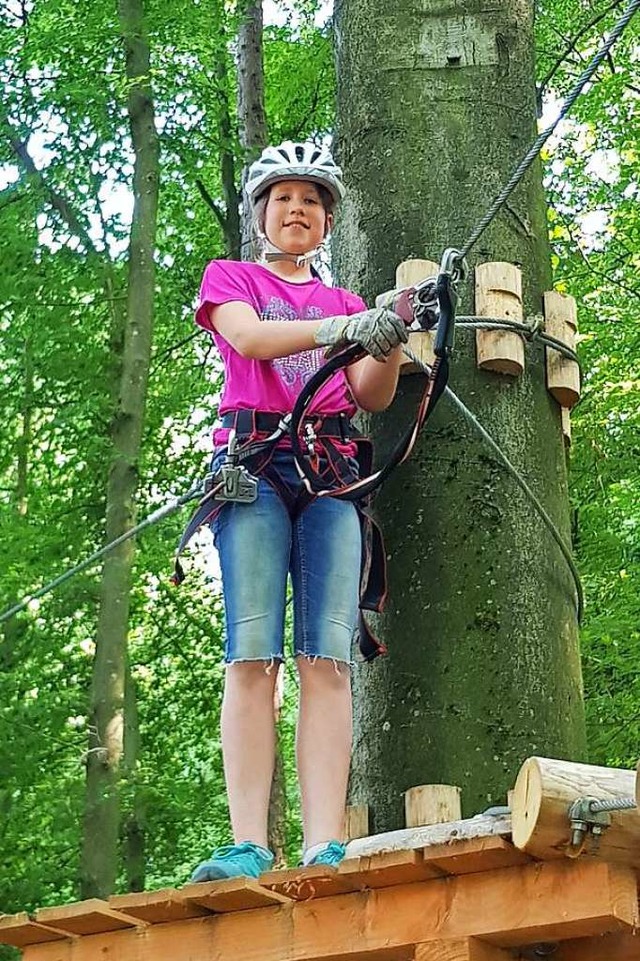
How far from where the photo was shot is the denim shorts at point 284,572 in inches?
128

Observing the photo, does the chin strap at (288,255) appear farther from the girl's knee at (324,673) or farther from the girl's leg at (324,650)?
the girl's knee at (324,673)

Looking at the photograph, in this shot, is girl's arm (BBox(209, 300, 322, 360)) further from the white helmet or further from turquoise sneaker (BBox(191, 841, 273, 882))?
turquoise sneaker (BBox(191, 841, 273, 882))

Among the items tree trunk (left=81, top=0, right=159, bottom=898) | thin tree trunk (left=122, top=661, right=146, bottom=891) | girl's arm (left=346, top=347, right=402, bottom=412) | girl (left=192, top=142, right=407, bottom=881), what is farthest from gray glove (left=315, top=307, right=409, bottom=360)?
thin tree trunk (left=122, top=661, right=146, bottom=891)

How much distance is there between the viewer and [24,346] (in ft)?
36.8

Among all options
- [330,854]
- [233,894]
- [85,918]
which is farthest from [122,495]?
[233,894]

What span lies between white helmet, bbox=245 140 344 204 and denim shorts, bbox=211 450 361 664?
716 millimetres

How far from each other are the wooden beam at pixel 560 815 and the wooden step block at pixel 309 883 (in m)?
0.39

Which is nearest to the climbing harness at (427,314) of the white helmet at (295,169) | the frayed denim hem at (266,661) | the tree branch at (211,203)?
the white helmet at (295,169)

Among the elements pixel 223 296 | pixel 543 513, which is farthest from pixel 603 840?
pixel 223 296

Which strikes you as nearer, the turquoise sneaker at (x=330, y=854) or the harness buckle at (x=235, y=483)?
the turquoise sneaker at (x=330, y=854)

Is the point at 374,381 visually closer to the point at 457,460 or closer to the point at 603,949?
the point at 457,460

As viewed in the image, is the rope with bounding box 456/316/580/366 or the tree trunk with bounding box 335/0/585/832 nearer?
the tree trunk with bounding box 335/0/585/832

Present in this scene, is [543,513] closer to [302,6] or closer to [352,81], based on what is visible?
[352,81]

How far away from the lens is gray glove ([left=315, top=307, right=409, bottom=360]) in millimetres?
3139
